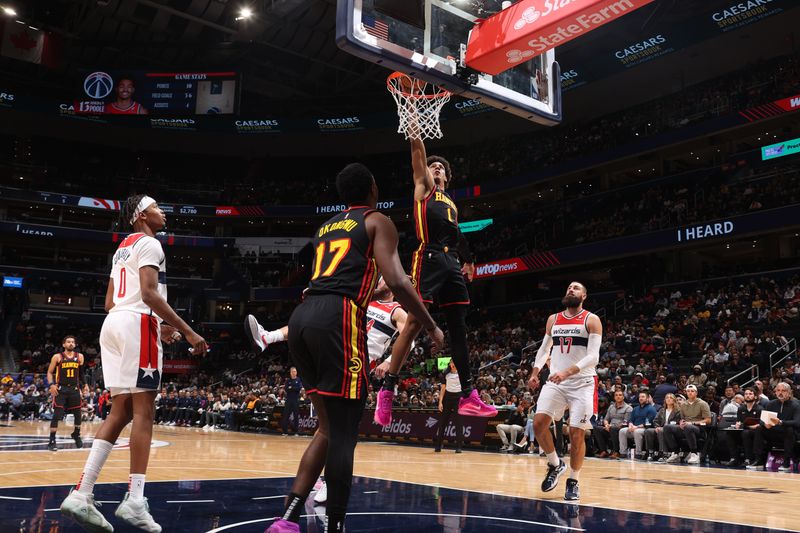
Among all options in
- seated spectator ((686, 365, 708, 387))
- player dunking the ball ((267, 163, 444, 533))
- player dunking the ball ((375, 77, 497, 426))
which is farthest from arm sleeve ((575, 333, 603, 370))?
seated spectator ((686, 365, 708, 387))

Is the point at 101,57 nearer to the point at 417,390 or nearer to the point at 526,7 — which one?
the point at 417,390

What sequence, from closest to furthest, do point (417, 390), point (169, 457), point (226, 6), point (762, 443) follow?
point (169, 457)
point (762, 443)
point (417, 390)
point (226, 6)

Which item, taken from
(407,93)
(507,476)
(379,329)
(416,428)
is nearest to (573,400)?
(379,329)

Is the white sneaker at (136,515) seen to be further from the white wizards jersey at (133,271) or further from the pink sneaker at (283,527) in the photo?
the white wizards jersey at (133,271)

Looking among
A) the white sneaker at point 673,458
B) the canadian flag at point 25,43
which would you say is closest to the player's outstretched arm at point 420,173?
the white sneaker at point 673,458

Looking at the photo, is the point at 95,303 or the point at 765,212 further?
the point at 95,303

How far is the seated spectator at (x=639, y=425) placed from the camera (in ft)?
45.8

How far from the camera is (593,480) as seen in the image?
354 inches

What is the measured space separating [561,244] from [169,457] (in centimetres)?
2143

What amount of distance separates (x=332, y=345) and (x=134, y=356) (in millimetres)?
1761

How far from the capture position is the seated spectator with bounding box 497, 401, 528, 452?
15.5 metres

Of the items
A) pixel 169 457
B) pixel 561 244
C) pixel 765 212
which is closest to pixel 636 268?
pixel 561 244

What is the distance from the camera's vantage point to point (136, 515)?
14.3 ft

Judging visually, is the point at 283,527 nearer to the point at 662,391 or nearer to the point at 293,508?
the point at 293,508
